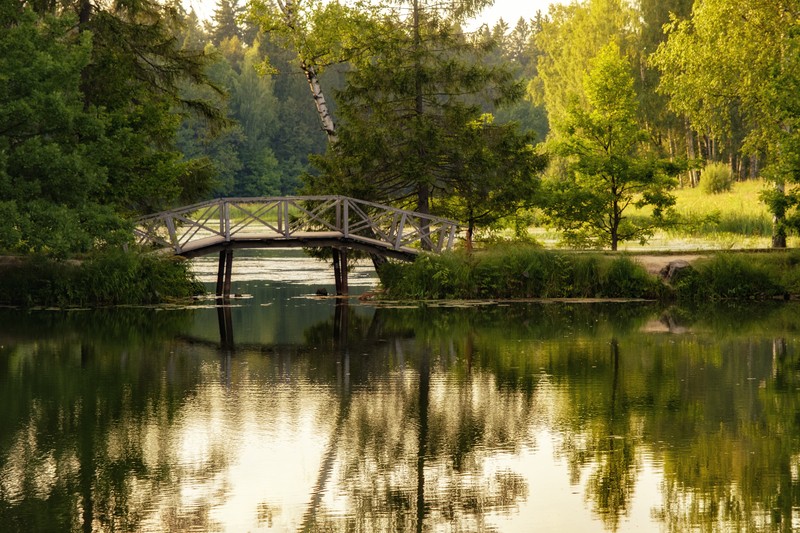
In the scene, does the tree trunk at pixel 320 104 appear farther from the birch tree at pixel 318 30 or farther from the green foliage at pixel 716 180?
the green foliage at pixel 716 180

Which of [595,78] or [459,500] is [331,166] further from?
[459,500]

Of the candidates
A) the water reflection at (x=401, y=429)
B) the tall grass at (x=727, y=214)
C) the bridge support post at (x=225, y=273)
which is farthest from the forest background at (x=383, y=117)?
the water reflection at (x=401, y=429)

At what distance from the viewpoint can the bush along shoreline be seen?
91.5 ft

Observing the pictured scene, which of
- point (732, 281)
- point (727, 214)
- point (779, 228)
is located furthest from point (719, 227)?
point (732, 281)

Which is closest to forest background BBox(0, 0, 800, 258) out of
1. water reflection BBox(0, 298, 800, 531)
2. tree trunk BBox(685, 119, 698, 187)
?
water reflection BBox(0, 298, 800, 531)

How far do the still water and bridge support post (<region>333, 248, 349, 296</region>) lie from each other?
6.81m

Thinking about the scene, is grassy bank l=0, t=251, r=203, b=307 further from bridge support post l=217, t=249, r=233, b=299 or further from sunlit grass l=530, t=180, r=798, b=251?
sunlit grass l=530, t=180, r=798, b=251

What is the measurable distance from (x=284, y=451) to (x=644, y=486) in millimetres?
3252

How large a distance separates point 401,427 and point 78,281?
15.4m

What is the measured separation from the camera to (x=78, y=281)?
1045 inches

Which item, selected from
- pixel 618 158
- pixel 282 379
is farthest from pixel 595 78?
pixel 282 379

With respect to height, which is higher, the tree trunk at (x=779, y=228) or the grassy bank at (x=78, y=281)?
the tree trunk at (x=779, y=228)

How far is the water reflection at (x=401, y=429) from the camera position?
9.55 m

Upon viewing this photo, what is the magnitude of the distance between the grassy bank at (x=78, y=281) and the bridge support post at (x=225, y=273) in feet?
7.69
